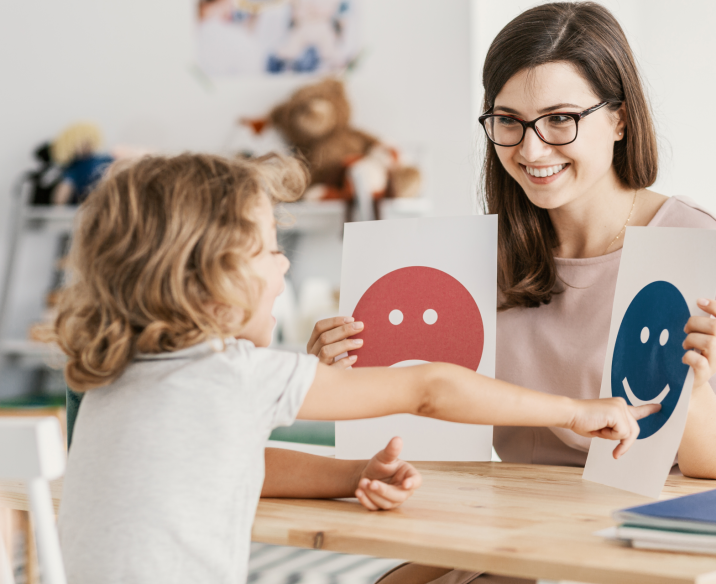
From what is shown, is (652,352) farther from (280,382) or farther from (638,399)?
(280,382)

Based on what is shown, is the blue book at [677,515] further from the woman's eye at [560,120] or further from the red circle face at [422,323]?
the woman's eye at [560,120]

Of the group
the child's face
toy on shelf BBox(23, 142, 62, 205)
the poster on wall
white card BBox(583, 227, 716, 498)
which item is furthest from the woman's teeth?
toy on shelf BBox(23, 142, 62, 205)

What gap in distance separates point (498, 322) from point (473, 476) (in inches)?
14.0

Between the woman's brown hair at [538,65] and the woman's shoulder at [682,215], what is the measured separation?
0.27 feet

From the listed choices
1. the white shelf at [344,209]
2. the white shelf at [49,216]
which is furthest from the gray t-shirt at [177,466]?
the white shelf at [49,216]

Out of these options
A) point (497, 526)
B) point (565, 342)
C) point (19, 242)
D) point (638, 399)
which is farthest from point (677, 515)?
point (19, 242)

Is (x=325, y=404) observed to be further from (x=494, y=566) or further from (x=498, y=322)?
(x=498, y=322)

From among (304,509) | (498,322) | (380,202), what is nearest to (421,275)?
(498,322)

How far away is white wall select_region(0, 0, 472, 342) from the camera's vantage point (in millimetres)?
2766

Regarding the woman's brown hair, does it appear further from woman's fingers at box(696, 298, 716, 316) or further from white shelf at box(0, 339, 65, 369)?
white shelf at box(0, 339, 65, 369)

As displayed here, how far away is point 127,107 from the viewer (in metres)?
3.10

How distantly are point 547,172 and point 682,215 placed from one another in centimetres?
21

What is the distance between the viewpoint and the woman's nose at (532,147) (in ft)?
3.44

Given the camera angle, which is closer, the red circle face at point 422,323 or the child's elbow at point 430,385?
the child's elbow at point 430,385
